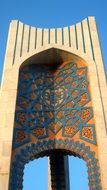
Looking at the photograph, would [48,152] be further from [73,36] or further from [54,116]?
[73,36]

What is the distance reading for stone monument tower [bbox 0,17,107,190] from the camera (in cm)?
696

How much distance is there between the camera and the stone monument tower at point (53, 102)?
22.8 feet

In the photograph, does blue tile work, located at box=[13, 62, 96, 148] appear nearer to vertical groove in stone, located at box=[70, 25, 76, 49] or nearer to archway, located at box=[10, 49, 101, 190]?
archway, located at box=[10, 49, 101, 190]

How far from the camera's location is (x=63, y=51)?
9.23 meters

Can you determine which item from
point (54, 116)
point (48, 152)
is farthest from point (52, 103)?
point (48, 152)

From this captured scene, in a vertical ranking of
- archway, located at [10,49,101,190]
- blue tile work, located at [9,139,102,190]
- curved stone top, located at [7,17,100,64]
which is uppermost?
curved stone top, located at [7,17,100,64]

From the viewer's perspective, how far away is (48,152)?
7.55 m

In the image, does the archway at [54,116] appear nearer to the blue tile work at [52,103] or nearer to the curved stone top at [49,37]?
the blue tile work at [52,103]

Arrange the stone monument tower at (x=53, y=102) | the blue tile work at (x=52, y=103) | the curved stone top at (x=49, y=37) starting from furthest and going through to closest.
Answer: the curved stone top at (x=49, y=37) < the blue tile work at (x=52, y=103) < the stone monument tower at (x=53, y=102)

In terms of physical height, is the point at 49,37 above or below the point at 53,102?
above

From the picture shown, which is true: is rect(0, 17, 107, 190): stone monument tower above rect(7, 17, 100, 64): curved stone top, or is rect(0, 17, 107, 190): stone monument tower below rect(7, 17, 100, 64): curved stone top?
below

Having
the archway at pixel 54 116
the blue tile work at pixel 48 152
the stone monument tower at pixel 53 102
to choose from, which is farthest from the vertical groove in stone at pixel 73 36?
the blue tile work at pixel 48 152

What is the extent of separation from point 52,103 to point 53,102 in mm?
37

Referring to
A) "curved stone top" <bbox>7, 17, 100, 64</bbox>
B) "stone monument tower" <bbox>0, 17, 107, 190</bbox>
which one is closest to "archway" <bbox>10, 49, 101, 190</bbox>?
"stone monument tower" <bbox>0, 17, 107, 190</bbox>
